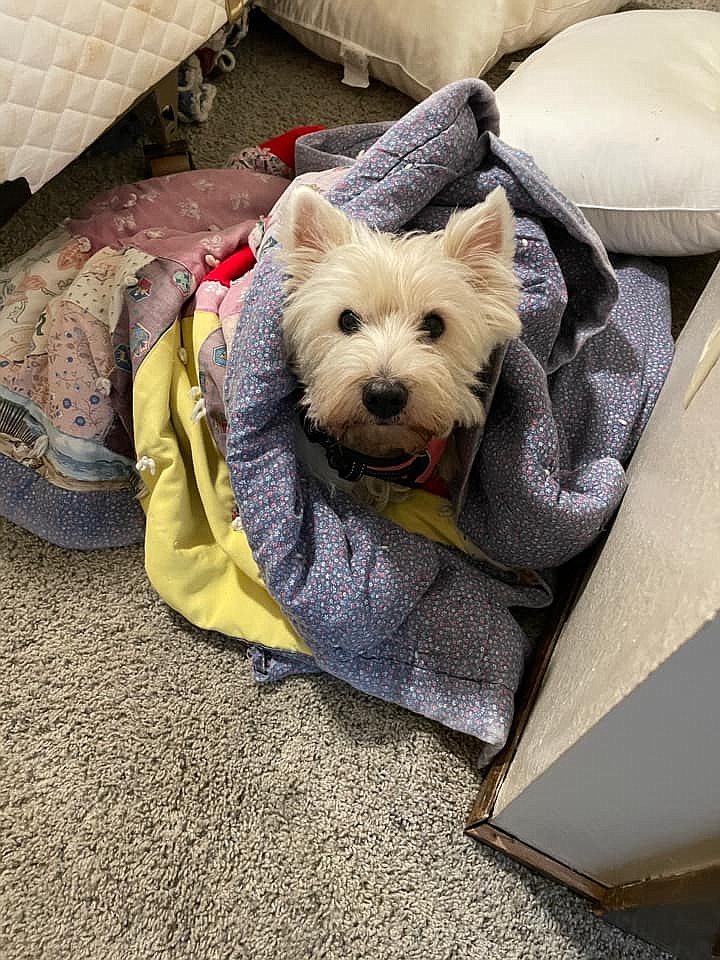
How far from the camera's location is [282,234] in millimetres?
1075

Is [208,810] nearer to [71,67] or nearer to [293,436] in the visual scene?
[293,436]

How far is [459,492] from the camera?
4.14ft

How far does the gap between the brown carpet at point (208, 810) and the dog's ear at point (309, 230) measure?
60 centimetres

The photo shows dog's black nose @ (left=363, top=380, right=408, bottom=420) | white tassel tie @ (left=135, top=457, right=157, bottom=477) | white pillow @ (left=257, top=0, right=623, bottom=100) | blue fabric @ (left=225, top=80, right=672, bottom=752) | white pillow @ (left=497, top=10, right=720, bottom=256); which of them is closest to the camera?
dog's black nose @ (left=363, top=380, right=408, bottom=420)

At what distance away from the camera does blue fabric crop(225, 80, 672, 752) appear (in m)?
1.13

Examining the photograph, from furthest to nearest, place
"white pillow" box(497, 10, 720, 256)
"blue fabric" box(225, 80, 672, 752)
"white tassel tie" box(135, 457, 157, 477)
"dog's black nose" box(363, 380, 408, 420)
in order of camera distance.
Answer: "white pillow" box(497, 10, 720, 256) → "white tassel tie" box(135, 457, 157, 477) → "blue fabric" box(225, 80, 672, 752) → "dog's black nose" box(363, 380, 408, 420)

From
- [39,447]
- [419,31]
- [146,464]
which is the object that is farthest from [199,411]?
[419,31]

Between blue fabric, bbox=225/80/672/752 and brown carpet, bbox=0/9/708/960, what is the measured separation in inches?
4.3

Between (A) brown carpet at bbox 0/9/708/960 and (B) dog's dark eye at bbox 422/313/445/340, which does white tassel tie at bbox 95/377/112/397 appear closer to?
(A) brown carpet at bbox 0/9/708/960

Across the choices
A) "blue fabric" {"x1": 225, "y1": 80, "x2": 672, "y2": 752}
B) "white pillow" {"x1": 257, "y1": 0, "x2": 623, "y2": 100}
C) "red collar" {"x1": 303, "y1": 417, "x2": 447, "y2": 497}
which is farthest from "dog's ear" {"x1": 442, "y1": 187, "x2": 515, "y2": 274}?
"white pillow" {"x1": 257, "y1": 0, "x2": 623, "y2": 100}

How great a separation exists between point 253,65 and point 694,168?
115 centimetres

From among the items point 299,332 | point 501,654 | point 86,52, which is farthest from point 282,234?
point 501,654

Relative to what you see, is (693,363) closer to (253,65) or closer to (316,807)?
(316,807)

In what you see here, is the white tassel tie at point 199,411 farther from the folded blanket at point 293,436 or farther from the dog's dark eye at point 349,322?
the dog's dark eye at point 349,322
